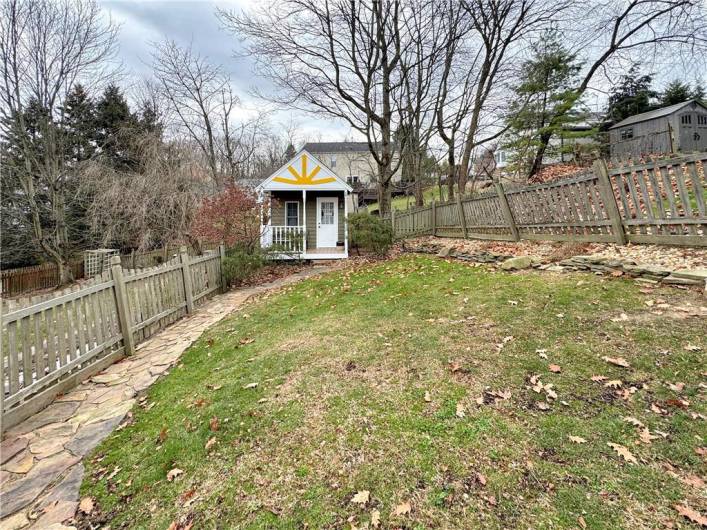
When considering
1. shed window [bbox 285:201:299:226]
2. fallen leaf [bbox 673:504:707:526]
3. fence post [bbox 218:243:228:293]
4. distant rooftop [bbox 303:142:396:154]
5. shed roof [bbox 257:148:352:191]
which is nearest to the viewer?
fallen leaf [bbox 673:504:707:526]

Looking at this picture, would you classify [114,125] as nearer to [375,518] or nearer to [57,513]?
[57,513]

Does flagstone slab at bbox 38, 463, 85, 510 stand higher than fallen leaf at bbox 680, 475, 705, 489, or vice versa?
fallen leaf at bbox 680, 475, 705, 489

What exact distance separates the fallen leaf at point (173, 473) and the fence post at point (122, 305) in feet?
10.5

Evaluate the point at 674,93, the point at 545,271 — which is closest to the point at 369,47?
the point at 545,271

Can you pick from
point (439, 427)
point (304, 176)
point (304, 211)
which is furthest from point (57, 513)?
point (304, 176)

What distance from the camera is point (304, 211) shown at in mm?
12352

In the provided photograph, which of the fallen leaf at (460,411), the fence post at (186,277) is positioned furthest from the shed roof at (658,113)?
the fence post at (186,277)

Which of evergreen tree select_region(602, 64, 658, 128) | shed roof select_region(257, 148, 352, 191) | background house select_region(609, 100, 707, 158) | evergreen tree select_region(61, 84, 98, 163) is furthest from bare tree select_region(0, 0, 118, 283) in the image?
evergreen tree select_region(602, 64, 658, 128)

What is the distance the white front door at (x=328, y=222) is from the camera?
564 inches

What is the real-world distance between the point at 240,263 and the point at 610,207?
8.37 metres

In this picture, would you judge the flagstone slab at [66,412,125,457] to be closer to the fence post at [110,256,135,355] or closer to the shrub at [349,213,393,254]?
the fence post at [110,256,135,355]

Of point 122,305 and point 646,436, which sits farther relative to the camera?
point 122,305

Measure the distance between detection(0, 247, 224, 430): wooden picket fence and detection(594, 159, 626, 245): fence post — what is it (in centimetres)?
780

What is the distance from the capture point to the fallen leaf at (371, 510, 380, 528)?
1761mm
